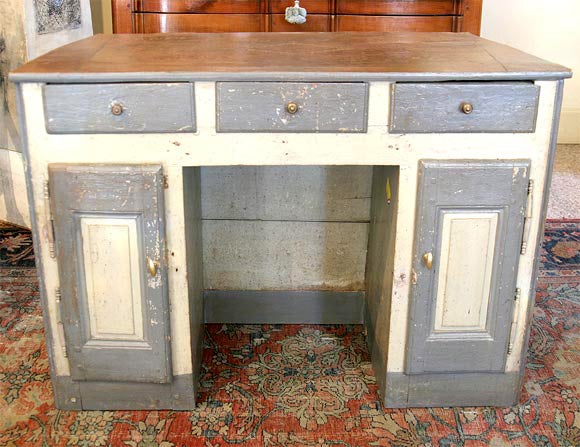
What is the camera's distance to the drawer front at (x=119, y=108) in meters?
1.72

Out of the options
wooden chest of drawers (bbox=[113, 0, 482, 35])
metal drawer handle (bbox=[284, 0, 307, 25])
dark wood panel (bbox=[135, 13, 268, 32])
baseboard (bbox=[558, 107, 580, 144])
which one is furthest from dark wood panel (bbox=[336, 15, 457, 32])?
baseboard (bbox=[558, 107, 580, 144])

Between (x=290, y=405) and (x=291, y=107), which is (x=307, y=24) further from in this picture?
(x=290, y=405)

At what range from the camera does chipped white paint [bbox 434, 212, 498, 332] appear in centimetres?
186

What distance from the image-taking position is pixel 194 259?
7.14 ft

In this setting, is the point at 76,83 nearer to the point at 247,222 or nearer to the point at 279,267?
the point at 247,222

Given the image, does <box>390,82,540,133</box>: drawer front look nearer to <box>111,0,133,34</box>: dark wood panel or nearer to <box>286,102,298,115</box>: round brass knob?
<box>286,102,298,115</box>: round brass knob

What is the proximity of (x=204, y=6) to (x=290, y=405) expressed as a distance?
2.62 m

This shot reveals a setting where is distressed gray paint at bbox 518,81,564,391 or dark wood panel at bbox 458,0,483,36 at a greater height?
dark wood panel at bbox 458,0,483,36

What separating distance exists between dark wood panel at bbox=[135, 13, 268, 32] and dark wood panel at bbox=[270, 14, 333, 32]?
0.22 ft

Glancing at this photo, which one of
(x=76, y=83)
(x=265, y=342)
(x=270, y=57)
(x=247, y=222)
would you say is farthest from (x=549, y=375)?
(x=76, y=83)

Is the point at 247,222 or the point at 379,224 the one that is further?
the point at 247,222

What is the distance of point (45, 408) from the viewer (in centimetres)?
206

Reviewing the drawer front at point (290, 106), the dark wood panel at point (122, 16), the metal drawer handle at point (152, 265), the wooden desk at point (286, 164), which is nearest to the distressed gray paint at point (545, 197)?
the wooden desk at point (286, 164)

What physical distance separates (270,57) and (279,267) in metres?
0.86
